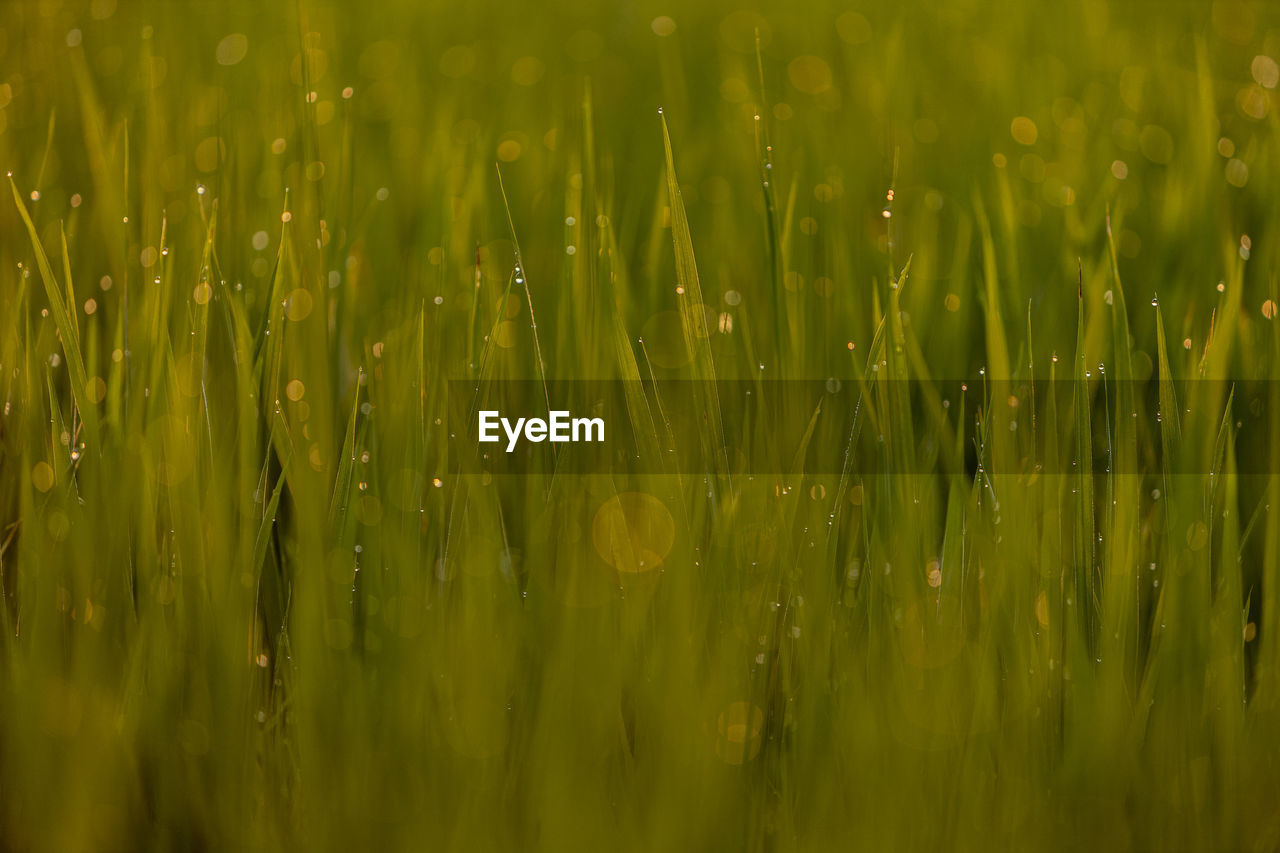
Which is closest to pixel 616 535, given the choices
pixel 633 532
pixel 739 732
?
pixel 633 532

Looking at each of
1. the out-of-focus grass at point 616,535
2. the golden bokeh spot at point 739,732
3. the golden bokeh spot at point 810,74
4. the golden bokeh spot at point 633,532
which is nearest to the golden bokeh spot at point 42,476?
the out-of-focus grass at point 616,535

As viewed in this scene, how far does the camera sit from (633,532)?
72 cm

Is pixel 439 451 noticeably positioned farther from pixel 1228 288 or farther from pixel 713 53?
pixel 713 53

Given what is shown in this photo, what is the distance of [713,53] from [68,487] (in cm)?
108

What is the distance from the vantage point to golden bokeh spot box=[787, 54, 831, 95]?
1316 mm

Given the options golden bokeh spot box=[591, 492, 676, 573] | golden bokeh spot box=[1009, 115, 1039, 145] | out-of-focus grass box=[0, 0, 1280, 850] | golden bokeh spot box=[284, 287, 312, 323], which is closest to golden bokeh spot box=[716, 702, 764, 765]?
out-of-focus grass box=[0, 0, 1280, 850]

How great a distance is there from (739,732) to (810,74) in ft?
3.31

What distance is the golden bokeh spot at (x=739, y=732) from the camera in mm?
652

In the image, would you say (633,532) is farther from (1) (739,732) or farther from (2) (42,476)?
(2) (42,476)

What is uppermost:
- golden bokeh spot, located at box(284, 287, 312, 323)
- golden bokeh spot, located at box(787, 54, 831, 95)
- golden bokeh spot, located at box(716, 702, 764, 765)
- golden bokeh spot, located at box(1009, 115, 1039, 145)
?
golden bokeh spot, located at box(787, 54, 831, 95)

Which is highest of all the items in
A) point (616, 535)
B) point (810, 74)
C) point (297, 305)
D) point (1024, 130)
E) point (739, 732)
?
point (810, 74)

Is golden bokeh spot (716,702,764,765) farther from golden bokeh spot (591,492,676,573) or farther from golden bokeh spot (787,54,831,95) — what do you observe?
golden bokeh spot (787,54,831,95)

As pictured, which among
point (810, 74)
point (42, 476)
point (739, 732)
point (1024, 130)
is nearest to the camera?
point (739, 732)

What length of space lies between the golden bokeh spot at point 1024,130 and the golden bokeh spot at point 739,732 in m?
0.81
